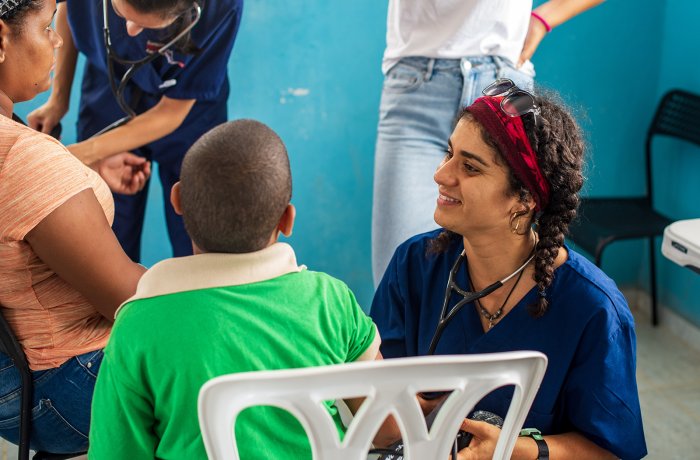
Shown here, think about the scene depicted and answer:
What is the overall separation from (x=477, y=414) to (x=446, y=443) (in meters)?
0.40

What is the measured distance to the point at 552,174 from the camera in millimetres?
1450

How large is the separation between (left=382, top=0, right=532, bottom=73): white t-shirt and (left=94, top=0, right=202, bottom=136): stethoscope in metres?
0.51

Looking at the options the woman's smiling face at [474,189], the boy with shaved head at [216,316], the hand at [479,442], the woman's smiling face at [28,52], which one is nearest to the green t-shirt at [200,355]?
the boy with shaved head at [216,316]

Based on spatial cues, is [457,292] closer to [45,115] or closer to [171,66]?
[171,66]

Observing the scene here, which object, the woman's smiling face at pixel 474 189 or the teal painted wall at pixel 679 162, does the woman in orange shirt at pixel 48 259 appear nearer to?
the woman's smiling face at pixel 474 189

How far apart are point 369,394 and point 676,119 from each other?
2212 mm

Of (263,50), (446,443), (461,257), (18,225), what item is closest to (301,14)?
(263,50)

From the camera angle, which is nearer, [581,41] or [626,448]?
[626,448]

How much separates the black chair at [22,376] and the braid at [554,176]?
2.83 ft

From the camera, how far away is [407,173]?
206cm

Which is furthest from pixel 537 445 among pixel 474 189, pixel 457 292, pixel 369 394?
pixel 369 394

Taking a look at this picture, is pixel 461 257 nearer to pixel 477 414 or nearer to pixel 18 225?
pixel 477 414

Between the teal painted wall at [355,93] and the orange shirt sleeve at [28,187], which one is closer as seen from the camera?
the orange shirt sleeve at [28,187]

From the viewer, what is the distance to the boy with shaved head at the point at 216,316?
100 cm
